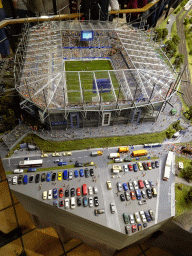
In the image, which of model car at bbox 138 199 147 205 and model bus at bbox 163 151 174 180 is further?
model bus at bbox 163 151 174 180

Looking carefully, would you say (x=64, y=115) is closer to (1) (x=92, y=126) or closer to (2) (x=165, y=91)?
(1) (x=92, y=126)

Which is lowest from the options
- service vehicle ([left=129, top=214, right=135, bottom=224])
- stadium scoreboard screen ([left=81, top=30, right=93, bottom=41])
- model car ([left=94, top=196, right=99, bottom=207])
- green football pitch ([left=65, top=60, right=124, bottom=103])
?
service vehicle ([left=129, top=214, right=135, bottom=224])

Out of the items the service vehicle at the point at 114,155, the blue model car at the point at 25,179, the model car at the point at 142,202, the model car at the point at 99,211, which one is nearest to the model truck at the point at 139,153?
the service vehicle at the point at 114,155

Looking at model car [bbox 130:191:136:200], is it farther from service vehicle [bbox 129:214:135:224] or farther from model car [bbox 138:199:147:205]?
service vehicle [bbox 129:214:135:224]

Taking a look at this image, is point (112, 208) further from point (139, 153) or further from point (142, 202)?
point (139, 153)

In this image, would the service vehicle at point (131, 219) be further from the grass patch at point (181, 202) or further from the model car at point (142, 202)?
the grass patch at point (181, 202)

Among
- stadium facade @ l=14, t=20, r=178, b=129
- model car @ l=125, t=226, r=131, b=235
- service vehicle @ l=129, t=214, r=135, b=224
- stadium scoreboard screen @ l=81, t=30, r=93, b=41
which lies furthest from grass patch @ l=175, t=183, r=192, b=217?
stadium scoreboard screen @ l=81, t=30, r=93, b=41
